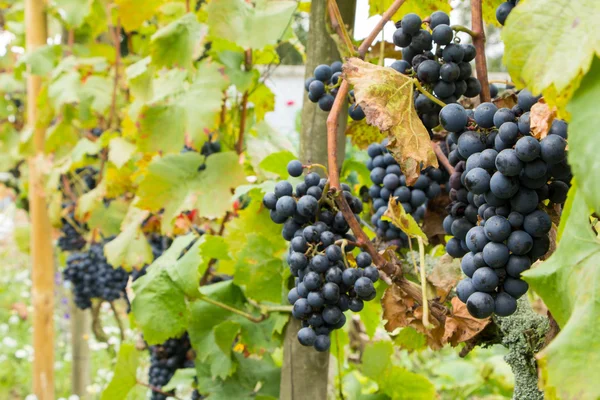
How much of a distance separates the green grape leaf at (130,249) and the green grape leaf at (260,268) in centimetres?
61

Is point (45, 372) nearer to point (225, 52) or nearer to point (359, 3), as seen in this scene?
point (225, 52)

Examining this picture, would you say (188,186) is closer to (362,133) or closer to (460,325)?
(362,133)

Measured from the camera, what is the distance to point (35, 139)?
8.03ft

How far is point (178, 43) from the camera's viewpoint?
1.51 metres

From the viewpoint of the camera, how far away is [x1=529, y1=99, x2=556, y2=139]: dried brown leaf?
0.52 metres

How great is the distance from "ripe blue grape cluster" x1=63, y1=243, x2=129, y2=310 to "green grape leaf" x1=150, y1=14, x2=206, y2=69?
1.03m

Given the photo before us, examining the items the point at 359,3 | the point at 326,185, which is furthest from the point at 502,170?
the point at 359,3

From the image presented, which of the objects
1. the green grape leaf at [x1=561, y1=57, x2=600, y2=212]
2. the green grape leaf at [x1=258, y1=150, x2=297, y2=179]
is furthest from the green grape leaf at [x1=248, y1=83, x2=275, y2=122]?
the green grape leaf at [x1=561, y1=57, x2=600, y2=212]

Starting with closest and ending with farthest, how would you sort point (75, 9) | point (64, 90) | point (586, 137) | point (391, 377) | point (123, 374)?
point (586, 137), point (391, 377), point (123, 374), point (64, 90), point (75, 9)

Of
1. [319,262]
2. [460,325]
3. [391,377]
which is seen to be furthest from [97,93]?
[460,325]

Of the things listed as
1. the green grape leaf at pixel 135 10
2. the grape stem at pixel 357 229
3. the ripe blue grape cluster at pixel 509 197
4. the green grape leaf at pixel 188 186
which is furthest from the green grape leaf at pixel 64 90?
the ripe blue grape cluster at pixel 509 197

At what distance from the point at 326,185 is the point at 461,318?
23 cm

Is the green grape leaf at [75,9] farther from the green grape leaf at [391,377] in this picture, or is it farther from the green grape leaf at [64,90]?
the green grape leaf at [391,377]

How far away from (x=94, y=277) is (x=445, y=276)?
1.81 meters
